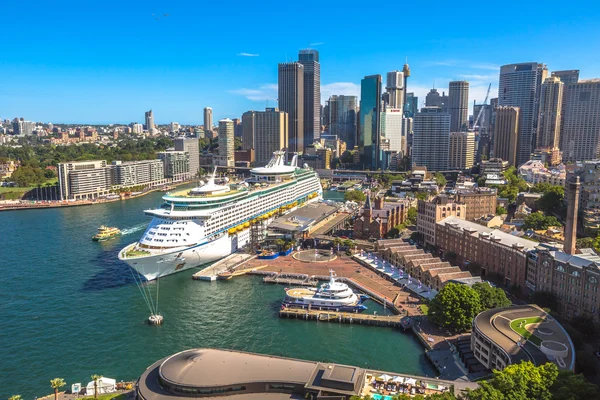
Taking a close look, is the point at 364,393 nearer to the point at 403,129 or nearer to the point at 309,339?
the point at 309,339

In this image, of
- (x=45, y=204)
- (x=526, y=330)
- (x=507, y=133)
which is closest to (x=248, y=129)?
(x=507, y=133)

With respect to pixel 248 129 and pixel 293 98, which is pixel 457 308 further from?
pixel 293 98

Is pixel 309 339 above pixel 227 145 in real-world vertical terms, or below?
below

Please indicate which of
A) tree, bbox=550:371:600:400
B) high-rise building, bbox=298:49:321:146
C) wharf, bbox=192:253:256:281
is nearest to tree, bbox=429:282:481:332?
tree, bbox=550:371:600:400

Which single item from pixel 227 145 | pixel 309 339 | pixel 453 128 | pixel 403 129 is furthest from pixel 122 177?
pixel 453 128

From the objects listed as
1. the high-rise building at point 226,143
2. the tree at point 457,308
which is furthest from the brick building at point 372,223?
the high-rise building at point 226,143

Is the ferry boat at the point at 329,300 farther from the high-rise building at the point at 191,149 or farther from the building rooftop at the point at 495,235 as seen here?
the high-rise building at the point at 191,149
